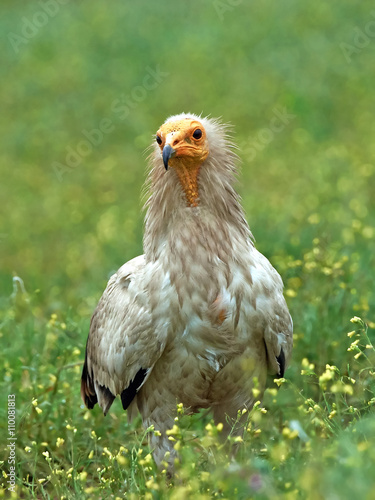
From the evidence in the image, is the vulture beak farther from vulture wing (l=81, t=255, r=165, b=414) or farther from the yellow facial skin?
vulture wing (l=81, t=255, r=165, b=414)

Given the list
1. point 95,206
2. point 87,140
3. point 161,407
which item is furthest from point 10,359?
point 87,140

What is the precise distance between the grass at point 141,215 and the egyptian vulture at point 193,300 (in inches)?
8.9

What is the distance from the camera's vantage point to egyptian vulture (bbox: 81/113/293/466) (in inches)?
151

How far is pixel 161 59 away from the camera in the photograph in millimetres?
13727

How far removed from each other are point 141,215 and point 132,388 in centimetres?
321

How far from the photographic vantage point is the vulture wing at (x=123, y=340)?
3891 millimetres

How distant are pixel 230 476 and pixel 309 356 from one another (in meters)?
2.75

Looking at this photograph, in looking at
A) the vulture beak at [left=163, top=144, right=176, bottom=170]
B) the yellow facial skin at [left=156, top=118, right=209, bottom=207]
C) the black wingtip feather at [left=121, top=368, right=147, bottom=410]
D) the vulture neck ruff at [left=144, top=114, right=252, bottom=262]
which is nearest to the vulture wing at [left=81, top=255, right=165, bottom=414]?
the black wingtip feather at [left=121, top=368, right=147, bottom=410]

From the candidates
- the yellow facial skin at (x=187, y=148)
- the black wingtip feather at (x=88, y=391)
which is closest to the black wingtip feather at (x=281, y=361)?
the yellow facial skin at (x=187, y=148)

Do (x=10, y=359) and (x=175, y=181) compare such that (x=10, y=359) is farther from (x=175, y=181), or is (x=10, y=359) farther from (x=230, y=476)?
(x=230, y=476)

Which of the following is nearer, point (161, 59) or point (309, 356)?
point (309, 356)

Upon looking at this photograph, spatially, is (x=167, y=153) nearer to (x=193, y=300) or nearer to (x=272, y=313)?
(x=193, y=300)

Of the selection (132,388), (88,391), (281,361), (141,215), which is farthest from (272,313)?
(141,215)

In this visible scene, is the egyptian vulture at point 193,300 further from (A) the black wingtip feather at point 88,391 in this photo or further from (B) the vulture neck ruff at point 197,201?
(A) the black wingtip feather at point 88,391
